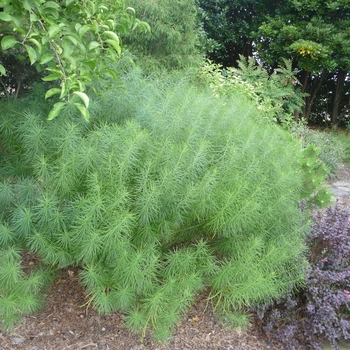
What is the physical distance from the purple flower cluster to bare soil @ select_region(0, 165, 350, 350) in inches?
5.8

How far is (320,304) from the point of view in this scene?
2.55 meters

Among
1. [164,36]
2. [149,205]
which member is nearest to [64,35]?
[149,205]

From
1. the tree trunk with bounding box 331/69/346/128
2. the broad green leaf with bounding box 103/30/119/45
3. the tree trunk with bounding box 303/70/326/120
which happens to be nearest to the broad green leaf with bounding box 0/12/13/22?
the broad green leaf with bounding box 103/30/119/45

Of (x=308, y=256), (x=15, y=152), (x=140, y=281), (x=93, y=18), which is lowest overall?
(x=308, y=256)

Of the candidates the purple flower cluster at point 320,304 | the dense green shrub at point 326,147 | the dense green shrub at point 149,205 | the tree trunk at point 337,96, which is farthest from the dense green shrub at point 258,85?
the tree trunk at point 337,96

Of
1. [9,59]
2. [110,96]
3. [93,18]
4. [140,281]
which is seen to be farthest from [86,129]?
[9,59]

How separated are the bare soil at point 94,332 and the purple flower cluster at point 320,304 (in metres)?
0.15

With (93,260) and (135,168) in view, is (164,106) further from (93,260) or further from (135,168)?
(93,260)

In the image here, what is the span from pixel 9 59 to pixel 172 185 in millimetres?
2384

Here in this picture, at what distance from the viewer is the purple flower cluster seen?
252cm

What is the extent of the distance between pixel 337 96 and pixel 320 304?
9.83 meters

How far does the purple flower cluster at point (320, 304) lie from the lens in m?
2.52

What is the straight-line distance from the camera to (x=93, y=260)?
2.08 metres

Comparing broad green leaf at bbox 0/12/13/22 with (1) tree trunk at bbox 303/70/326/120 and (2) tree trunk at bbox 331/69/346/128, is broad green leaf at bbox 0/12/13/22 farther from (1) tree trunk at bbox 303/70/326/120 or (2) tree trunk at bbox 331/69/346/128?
(2) tree trunk at bbox 331/69/346/128
